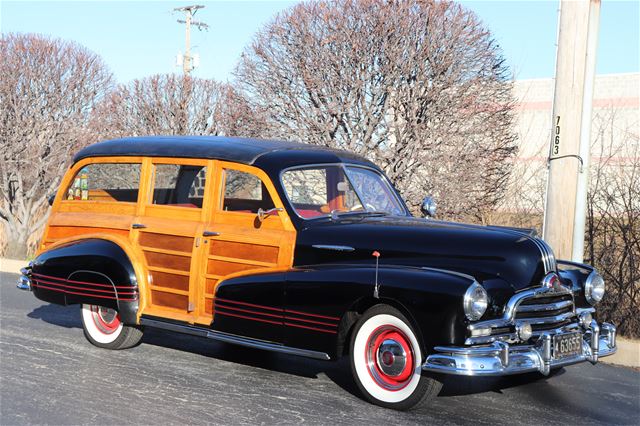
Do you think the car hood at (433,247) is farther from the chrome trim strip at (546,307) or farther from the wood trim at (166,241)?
the wood trim at (166,241)

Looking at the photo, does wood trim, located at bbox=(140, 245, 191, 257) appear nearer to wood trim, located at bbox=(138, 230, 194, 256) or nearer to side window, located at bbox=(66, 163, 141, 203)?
wood trim, located at bbox=(138, 230, 194, 256)

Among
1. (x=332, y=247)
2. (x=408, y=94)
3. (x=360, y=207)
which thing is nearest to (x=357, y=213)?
→ (x=360, y=207)

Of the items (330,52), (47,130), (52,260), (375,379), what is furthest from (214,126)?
(375,379)

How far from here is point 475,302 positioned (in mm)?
5652

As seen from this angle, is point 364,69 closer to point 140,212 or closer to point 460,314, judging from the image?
point 140,212

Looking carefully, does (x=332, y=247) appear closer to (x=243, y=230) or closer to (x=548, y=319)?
(x=243, y=230)

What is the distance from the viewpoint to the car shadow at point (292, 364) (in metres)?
6.70

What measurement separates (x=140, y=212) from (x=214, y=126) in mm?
9443

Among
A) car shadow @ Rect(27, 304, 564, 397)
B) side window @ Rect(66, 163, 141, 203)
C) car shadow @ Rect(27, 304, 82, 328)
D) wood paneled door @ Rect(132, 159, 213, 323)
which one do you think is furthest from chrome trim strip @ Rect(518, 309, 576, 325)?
car shadow @ Rect(27, 304, 82, 328)

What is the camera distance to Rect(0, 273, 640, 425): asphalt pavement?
5758 mm

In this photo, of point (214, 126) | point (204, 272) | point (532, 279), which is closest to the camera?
point (532, 279)

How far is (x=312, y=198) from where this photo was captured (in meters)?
7.18

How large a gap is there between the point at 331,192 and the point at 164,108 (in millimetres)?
10735

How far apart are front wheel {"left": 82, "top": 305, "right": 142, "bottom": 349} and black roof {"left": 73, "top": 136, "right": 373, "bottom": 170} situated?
1.44m
